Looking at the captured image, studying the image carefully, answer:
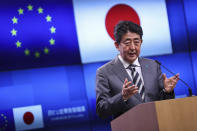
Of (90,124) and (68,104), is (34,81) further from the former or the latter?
(90,124)

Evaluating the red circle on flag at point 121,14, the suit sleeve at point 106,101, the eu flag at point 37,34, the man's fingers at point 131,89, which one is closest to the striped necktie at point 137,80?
the suit sleeve at point 106,101

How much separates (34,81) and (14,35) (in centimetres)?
58

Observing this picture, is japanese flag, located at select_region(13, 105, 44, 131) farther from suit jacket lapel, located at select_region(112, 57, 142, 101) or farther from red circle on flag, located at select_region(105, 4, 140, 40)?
suit jacket lapel, located at select_region(112, 57, 142, 101)

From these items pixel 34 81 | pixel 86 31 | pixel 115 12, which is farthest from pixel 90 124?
pixel 115 12

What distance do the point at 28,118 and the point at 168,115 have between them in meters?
2.54

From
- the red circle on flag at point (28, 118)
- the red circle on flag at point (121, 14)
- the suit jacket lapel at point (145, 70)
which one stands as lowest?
the red circle on flag at point (28, 118)

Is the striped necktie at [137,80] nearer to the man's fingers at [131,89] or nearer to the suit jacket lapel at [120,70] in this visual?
the suit jacket lapel at [120,70]

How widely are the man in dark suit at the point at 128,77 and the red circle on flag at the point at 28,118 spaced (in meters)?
1.63

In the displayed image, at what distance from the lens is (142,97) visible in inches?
108

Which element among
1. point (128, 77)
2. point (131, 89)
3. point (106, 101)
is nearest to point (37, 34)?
point (128, 77)

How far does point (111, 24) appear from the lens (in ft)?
→ 15.3

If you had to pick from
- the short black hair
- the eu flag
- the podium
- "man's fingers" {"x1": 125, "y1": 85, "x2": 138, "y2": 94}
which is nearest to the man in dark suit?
the short black hair

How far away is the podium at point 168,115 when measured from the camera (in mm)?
1941

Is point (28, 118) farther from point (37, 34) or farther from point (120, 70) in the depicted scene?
point (120, 70)
